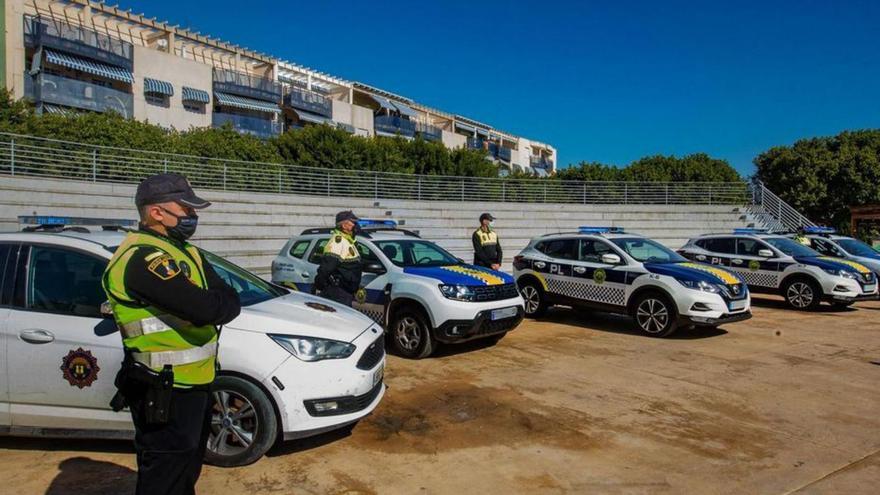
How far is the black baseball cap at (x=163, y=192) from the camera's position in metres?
2.44

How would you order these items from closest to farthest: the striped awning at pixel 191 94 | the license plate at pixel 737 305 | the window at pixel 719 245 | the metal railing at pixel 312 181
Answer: the license plate at pixel 737 305 < the window at pixel 719 245 < the metal railing at pixel 312 181 < the striped awning at pixel 191 94

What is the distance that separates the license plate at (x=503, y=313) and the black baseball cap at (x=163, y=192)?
5131mm

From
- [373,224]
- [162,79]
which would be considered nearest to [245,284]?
[373,224]

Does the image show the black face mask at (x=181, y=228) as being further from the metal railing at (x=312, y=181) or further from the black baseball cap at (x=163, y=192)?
the metal railing at (x=312, y=181)

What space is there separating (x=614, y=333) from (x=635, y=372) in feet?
8.39

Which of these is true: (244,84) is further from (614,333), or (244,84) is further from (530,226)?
(614,333)

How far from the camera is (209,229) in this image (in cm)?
1405

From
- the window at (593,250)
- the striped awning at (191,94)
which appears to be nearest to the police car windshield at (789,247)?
the window at (593,250)

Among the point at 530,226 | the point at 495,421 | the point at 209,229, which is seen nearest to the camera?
the point at 495,421

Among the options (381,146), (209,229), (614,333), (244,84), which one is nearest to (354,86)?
(244,84)

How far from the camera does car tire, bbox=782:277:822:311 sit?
11.6 m

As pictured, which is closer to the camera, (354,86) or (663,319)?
(663,319)

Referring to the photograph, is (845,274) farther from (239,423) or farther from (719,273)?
(239,423)

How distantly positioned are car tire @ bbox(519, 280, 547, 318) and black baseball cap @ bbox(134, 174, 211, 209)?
853 cm
